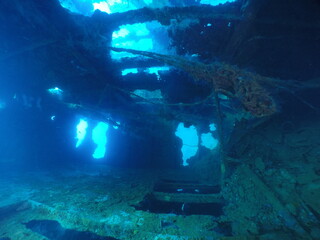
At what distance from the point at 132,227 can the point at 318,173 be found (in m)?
3.01

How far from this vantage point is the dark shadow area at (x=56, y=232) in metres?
3.31

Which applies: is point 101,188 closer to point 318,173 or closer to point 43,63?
point 43,63

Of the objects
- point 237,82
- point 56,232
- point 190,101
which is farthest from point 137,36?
point 56,232

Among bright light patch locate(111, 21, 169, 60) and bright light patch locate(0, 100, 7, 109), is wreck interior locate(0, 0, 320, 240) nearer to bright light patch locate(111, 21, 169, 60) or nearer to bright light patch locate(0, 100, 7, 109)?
bright light patch locate(0, 100, 7, 109)

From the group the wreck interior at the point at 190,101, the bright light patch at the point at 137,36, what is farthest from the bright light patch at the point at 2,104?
the bright light patch at the point at 137,36

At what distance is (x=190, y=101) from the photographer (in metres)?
7.09

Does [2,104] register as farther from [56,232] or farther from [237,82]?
[237,82]

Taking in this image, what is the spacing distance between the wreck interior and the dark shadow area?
19mm

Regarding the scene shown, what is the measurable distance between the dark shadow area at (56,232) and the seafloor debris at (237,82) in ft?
11.1

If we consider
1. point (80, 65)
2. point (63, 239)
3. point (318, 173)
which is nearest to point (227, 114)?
point (318, 173)

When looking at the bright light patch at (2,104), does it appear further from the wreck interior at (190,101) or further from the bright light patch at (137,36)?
the bright light patch at (137,36)

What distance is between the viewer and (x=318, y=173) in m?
3.58

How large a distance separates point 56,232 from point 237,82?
4141 mm

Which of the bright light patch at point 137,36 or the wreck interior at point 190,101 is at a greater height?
the bright light patch at point 137,36
